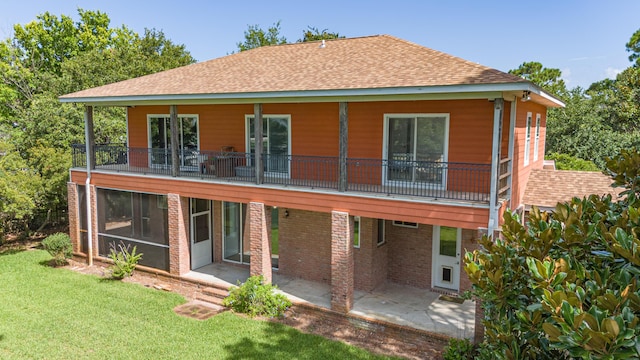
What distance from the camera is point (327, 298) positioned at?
12.3 metres

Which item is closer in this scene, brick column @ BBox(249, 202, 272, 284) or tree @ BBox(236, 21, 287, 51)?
brick column @ BBox(249, 202, 272, 284)

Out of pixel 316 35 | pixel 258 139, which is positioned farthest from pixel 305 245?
pixel 316 35

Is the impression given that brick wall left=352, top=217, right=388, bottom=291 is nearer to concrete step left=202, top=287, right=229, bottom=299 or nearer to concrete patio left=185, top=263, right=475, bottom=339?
concrete patio left=185, top=263, right=475, bottom=339

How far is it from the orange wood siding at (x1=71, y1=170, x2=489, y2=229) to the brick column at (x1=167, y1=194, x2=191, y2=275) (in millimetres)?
397

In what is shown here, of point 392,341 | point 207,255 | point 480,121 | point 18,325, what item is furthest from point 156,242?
point 480,121

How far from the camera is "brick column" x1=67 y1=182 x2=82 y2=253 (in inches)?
641

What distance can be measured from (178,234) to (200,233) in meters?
1.21

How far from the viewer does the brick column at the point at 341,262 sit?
11.2 metres

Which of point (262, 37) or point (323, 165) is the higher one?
point (262, 37)

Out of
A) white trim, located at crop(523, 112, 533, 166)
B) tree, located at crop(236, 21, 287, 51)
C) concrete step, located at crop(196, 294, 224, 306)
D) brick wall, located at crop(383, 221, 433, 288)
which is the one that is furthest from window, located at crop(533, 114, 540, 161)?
tree, located at crop(236, 21, 287, 51)

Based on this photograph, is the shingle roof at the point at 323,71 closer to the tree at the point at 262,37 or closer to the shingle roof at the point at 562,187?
the shingle roof at the point at 562,187

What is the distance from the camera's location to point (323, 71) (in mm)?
12859

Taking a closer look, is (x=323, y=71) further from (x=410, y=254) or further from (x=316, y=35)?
(x=316, y=35)

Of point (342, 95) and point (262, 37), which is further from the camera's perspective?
point (262, 37)
